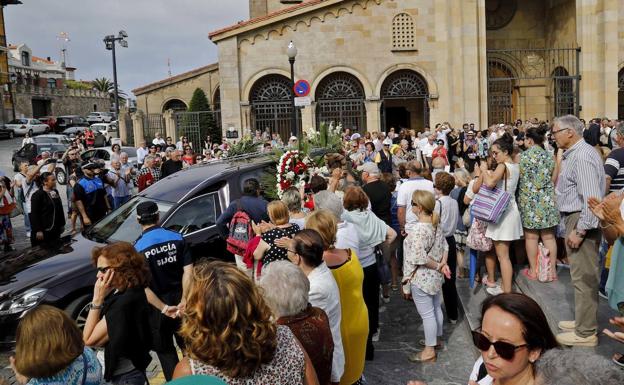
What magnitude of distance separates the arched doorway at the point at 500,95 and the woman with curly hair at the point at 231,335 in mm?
23845

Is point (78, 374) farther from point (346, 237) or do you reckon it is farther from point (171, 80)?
point (171, 80)

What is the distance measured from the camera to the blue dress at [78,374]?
10.2ft

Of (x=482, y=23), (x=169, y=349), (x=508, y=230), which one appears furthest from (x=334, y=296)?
(x=482, y=23)

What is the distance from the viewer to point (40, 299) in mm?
6352

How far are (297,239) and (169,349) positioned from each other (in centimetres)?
137

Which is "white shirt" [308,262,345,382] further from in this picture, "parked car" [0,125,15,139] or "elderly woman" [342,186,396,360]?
"parked car" [0,125,15,139]

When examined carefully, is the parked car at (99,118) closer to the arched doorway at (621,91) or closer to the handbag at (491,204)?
the arched doorway at (621,91)

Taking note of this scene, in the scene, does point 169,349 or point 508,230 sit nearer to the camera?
point 169,349

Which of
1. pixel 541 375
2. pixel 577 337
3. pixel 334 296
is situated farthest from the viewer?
pixel 577 337

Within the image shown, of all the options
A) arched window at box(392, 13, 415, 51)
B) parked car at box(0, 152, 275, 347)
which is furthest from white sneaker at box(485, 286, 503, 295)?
arched window at box(392, 13, 415, 51)

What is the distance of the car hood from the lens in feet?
21.3

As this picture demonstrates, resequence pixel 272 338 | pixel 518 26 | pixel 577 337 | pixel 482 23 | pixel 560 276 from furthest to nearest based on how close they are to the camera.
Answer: pixel 518 26 → pixel 482 23 → pixel 560 276 → pixel 577 337 → pixel 272 338

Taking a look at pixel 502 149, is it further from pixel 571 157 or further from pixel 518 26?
pixel 518 26

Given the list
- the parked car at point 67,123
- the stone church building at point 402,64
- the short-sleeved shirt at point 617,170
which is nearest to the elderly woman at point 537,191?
the short-sleeved shirt at point 617,170
